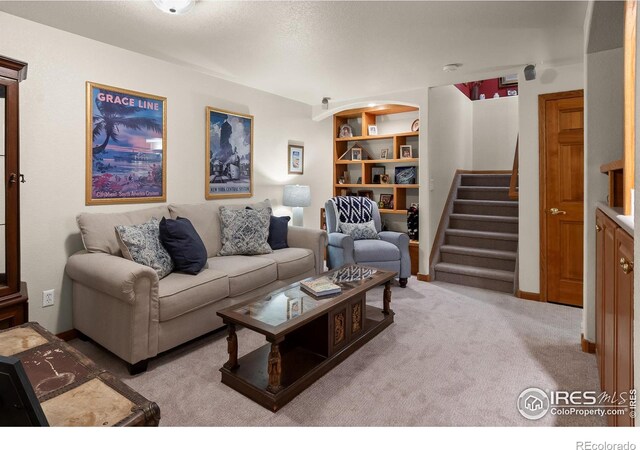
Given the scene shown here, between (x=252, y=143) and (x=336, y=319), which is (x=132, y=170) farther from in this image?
(x=336, y=319)

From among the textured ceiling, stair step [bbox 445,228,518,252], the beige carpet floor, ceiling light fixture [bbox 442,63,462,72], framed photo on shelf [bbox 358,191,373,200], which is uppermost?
ceiling light fixture [bbox 442,63,462,72]

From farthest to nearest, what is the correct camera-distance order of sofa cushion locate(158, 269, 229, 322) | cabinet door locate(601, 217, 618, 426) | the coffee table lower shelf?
sofa cushion locate(158, 269, 229, 322)
the coffee table lower shelf
cabinet door locate(601, 217, 618, 426)

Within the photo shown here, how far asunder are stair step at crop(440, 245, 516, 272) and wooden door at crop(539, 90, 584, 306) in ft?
1.82

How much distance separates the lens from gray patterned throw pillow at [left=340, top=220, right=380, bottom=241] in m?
4.44

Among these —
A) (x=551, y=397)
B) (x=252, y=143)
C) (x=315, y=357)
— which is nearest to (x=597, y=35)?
(x=551, y=397)

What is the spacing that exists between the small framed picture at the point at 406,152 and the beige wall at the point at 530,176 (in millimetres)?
1596

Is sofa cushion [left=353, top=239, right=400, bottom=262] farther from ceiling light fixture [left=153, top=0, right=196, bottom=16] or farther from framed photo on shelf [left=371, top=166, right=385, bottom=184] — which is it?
ceiling light fixture [left=153, top=0, right=196, bottom=16]

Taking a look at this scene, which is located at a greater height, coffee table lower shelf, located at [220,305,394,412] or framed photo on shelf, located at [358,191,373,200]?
framed photo on shelf, located at [358,191,373,200]

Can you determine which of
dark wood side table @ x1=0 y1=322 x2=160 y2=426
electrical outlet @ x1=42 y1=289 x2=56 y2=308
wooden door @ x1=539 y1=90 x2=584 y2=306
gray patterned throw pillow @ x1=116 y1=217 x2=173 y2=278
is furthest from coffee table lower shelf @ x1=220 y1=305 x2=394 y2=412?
wooden door @ x1=539 y1=90 x2=584 y2=306

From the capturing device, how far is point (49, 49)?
2701 mm

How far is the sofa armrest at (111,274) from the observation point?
7.29ft

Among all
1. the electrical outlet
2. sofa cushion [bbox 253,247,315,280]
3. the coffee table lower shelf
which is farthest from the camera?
sofa cushion [bbox 253,247,315,280]

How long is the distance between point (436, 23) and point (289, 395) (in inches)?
106

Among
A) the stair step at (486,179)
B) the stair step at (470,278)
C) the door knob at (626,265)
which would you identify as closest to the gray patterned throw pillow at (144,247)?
the door knob at (626,265)
